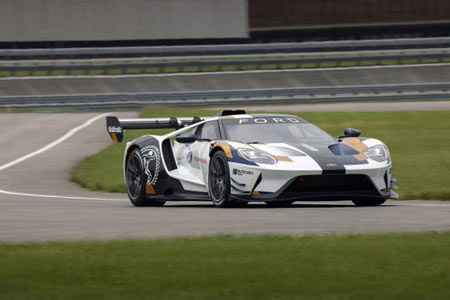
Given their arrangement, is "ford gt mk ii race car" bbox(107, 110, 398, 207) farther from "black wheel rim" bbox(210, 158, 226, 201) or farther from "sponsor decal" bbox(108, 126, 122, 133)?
"sponsor decal" bbox(108, 126, 122, 133)

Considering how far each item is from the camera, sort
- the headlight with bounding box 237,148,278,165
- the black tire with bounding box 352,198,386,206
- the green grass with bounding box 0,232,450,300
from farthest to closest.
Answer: the black tire with bounding box 352,198,386,206, the headlight with bounding box 237,148,278,165, the green grass with bounding box 0,232,450,300

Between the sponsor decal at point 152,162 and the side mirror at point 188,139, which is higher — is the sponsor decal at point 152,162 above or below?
below

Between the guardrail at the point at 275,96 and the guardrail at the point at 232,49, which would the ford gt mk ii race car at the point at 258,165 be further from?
the guardrail at the point at 232,49

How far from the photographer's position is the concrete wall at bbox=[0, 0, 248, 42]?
31500 millimetres

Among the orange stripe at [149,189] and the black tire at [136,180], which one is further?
the black tire at [136,180]

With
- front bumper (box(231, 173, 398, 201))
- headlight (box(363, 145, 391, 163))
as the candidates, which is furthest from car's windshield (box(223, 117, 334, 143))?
front bumper (box(231, 173, 398, 201))

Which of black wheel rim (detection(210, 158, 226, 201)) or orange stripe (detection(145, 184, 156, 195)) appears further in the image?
orange stripe (detection(145, 184, 156, 195))

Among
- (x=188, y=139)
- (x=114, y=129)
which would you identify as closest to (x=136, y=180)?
(x=114, y=129)

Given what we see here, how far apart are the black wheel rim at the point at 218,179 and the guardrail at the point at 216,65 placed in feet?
52.2

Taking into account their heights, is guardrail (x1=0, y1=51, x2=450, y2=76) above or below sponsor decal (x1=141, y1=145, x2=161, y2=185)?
below

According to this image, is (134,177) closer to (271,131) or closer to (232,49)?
(271,131)

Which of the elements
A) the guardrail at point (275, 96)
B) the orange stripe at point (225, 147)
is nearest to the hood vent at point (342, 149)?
the orange stripe at point (225, 147)

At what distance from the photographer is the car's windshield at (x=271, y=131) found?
37.8 feet

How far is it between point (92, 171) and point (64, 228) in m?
8.13
